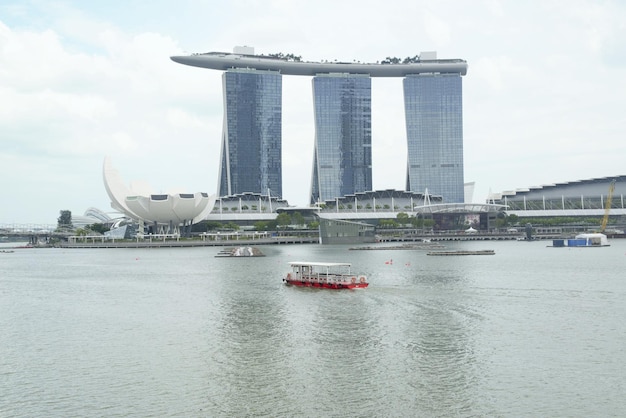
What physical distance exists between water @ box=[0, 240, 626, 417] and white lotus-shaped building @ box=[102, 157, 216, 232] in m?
96.4

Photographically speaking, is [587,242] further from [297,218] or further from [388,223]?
[297,218]

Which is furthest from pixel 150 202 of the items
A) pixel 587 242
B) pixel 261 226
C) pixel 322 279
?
pixel 322 279

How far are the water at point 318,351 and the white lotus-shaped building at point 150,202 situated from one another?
9639cm

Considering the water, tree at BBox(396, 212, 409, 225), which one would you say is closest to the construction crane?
tree at BBox(396, 212, 409, 225)

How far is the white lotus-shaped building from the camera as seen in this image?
149750mm

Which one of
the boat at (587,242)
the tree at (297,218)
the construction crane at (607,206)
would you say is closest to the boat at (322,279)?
the boat at (587,242)

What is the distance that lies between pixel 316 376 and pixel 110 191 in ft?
445

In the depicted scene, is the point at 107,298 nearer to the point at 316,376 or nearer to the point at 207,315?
the point at 207,315

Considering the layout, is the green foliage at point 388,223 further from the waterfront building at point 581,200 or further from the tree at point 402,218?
the waterfront building at point 581,200

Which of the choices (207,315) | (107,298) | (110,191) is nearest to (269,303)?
(207,315)

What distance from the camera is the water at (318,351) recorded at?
21.9 metres

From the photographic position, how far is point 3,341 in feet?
107

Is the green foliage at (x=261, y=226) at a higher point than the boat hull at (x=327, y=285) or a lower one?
higher

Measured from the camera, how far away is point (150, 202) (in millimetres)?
149000
